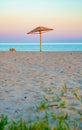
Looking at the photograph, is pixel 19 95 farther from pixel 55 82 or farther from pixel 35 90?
pixel 55 82

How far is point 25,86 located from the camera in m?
5.94

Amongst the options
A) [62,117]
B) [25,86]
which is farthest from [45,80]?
[62,117]

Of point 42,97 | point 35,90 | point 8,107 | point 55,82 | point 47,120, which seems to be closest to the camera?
point 47,120

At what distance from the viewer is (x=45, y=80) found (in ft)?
22.1

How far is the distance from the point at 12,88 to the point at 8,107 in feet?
4.80

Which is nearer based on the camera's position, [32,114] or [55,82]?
[32,114]

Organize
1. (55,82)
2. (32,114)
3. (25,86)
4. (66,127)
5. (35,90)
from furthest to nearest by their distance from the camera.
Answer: (55,82) < (25,86) < (35,90) < (32,114) < (66,127)

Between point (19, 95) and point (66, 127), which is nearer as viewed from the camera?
point (66, 127)

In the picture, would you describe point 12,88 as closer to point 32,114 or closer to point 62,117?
point 32,114

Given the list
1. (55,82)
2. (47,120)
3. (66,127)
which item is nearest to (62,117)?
(47,120)

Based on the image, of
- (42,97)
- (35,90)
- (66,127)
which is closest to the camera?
(66,127)

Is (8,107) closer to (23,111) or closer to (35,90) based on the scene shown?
(23,111)

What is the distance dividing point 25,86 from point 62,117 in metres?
2.38

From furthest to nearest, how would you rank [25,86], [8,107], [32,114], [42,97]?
1. [25,86]
2. [42,97]
3. [8,107]
4. [32,114]
